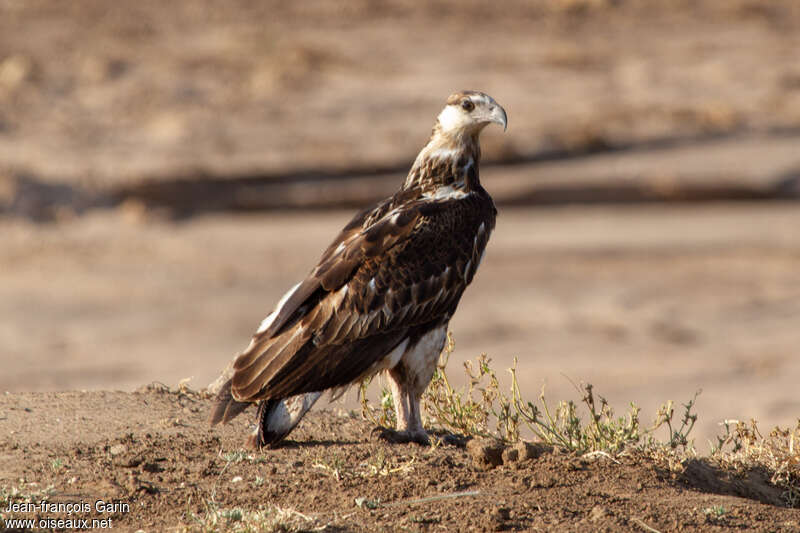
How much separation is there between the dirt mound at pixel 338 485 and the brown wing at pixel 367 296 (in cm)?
40

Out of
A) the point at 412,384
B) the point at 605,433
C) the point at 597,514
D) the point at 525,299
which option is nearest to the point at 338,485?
the point at 412,384

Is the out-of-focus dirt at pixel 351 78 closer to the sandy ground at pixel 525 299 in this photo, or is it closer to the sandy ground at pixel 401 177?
the sandy ground at pixel 401 177

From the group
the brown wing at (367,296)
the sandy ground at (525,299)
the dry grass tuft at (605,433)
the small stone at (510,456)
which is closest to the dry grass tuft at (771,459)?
the dry grass tuft at (605,433)

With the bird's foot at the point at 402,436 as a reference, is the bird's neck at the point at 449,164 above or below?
above

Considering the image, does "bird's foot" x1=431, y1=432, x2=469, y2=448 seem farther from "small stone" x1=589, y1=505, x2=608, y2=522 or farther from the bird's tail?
"small stone" x1=589, y1=505, x2=608, y2=522

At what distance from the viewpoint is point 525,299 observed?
647 inches

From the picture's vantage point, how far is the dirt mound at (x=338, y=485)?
16.5 ft

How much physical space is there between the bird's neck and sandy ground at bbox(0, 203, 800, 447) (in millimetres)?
6471

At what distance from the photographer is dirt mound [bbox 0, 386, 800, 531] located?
5.04 m

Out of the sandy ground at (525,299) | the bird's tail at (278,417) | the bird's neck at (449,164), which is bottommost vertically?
the bird's tail at (278,417)

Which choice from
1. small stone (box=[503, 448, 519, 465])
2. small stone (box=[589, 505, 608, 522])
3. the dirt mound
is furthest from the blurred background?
small stone (box=[589, 505, 608, 522])

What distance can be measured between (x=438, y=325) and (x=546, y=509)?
1500mm

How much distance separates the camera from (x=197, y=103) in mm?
19641

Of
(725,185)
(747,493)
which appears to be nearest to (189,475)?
(747,493)
